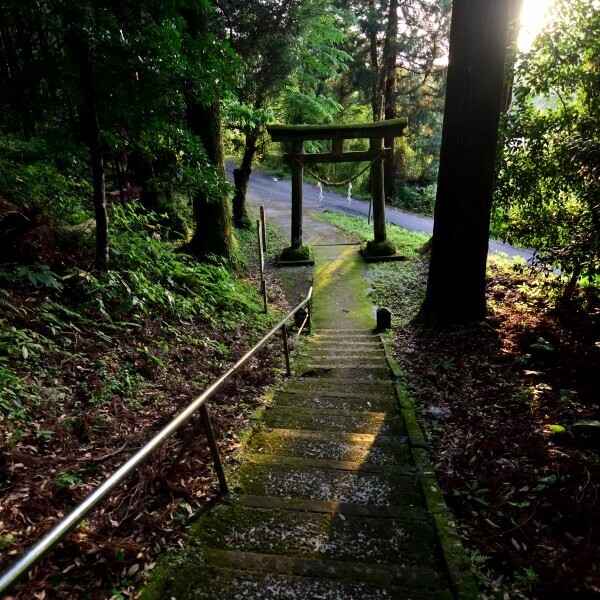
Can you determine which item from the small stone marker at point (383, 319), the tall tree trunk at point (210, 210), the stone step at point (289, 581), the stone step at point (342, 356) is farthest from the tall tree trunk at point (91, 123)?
the small stone marker at point (383, 319)

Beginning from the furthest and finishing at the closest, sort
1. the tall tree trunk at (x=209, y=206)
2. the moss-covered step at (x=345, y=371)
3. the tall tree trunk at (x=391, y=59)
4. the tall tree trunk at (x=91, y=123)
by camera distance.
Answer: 1. the tall tree trunk at (x=391, y=59)
2. the tall tree trunk at (x=209, y=206)
3. the moss-covered step at (x=345, y=371)
4. the tall tree trunk at (x=91, y=123)

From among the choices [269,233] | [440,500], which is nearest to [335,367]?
[440,500]

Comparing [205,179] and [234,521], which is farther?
[205,179]

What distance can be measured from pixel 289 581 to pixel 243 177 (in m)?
13.9

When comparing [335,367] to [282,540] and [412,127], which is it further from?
[412,127]

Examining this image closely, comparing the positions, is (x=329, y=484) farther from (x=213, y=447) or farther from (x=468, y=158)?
(x=468, y=158)

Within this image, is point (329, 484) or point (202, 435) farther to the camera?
point (202, 435)

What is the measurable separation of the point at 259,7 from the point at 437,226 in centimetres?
837

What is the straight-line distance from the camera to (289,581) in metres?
2.15

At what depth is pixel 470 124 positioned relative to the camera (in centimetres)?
541

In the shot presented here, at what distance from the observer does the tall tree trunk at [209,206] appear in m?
8.24

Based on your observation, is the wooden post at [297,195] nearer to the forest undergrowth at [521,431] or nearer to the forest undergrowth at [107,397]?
the forest undergrowth at [107,397]

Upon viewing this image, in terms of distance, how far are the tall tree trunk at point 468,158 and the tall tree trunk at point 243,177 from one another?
8.68m

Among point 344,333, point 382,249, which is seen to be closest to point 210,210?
point 344,333
